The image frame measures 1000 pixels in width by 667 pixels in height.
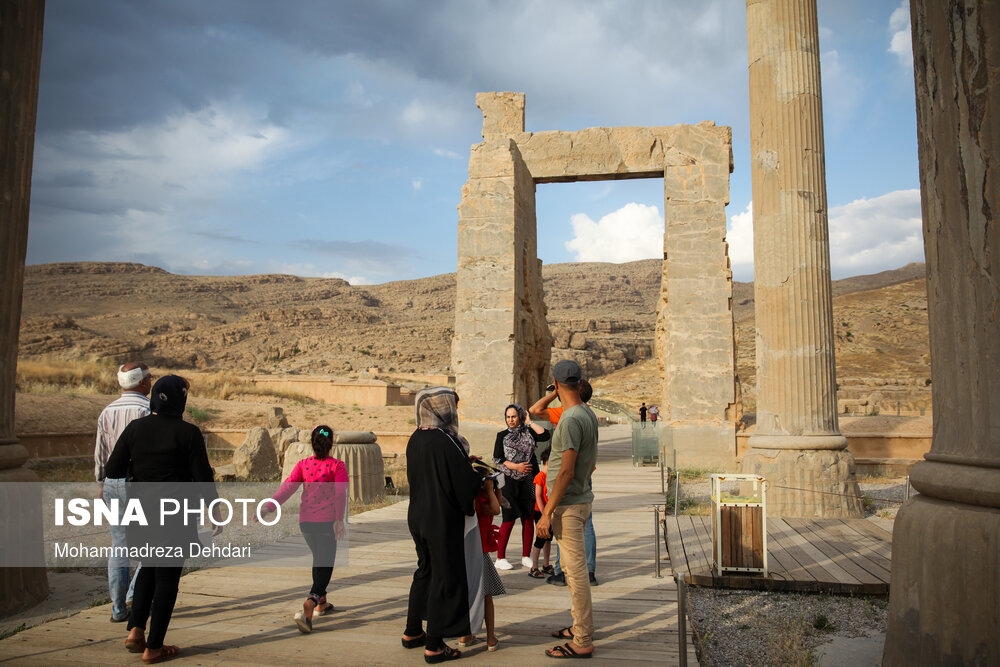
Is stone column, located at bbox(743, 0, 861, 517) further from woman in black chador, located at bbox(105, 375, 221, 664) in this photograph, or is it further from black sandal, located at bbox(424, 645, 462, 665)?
woman in black chador, located at bbox(105, 375, 221, 664)

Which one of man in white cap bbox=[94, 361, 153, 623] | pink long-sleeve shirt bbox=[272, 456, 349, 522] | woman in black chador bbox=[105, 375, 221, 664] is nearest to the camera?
woman in black chador bbox=[105, 375, 221, 664]

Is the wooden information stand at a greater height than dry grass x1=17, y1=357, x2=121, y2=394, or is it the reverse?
dry grass x1=17, y1=357, x2=121, y2=394

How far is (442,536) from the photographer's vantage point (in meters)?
3.90

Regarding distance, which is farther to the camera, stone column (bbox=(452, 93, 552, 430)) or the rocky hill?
the rocky hill

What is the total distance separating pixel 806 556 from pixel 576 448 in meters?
3.63

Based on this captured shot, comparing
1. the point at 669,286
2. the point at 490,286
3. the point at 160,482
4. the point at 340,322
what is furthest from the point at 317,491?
the point at 340,322

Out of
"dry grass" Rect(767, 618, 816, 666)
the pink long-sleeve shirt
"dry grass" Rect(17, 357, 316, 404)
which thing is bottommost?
"dry grass" Rect(767, 618, 816, 666)

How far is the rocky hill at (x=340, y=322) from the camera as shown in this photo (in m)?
44.8

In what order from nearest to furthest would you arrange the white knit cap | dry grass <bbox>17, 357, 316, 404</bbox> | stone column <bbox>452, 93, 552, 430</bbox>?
1. the white knit cap
2. stone column <bbox>452, 93, 552, 430</bbox>
3. dry grass <bbox>17, 357, 316, 404</bbox>

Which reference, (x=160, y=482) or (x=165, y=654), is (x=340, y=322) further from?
(x=165, y=654)

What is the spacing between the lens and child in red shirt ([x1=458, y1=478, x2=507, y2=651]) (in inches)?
158

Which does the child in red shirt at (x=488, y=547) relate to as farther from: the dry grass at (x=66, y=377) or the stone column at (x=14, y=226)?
the dry grass at (x=66, y=377)

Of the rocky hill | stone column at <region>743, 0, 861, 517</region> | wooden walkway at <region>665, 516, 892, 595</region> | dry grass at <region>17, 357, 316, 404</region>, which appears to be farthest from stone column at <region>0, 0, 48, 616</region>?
the rocky hill

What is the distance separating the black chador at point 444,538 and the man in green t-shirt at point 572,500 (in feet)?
1.46
